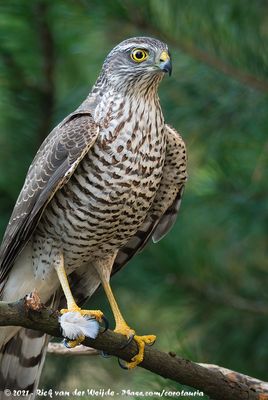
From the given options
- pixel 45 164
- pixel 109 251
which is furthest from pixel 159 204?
pixel 45 164

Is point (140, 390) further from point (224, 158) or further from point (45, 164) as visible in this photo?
point (224, 158)

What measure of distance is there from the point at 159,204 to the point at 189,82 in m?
1.34

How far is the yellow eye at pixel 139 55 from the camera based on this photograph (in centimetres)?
517

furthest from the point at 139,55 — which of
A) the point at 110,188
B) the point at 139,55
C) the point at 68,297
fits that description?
the point at 68,297

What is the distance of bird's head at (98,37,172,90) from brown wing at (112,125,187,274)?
14.1 inches

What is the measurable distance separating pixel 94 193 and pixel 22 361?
122 centimetres

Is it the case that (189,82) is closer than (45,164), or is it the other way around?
(45,164)

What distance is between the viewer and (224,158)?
20.8ft

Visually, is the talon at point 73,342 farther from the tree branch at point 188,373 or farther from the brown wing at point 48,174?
the brown wing at point 48,174

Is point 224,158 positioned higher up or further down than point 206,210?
higher up

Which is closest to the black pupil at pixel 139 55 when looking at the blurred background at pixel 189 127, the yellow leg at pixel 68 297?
the blurred background at pixel 189 127

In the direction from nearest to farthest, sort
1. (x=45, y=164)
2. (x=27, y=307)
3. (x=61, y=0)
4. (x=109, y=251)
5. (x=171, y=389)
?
(x=27, y=307) → (x=171, y=389) → (x=45, y=164) → (x=109, y=251) → (x=61, y=0)

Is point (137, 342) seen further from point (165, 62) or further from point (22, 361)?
point (165, 62)

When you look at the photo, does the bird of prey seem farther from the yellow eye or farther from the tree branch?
the tree branch
